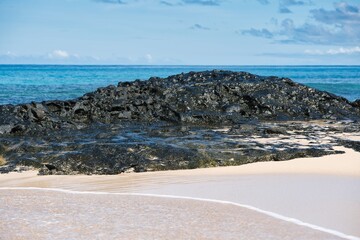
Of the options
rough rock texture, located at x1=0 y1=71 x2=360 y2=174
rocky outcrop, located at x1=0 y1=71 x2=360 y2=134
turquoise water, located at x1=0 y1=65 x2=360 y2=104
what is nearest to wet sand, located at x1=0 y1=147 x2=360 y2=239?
rough rock texture, located at x1=0 y1=71 x2=360 y2=174

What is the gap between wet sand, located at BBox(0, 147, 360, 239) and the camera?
20.5 feet

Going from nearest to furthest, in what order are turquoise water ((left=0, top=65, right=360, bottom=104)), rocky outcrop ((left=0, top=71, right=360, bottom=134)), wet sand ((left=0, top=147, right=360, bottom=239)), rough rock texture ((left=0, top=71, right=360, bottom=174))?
wet sand ((left=0, top=147, right=360, bottom=239)), rough rock texture ((left=0, top=71, right=360, bottom=174)), rocky outcrop ((left=0, top=71, right=360, bottom=134)), turquoise water ((left=0, top=65, right=360, bottom=104))

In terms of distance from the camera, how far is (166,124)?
54.7 feet

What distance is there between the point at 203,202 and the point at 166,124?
29.9 ft

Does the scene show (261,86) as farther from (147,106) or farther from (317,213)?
(317,213)

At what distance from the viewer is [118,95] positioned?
19422 mm

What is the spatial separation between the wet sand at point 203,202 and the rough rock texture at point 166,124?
28.7 inches

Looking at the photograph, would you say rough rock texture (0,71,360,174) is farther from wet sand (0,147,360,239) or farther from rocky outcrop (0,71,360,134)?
wet sand (0,147,360,239)

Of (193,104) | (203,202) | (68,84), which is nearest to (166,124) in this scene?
(193,104)

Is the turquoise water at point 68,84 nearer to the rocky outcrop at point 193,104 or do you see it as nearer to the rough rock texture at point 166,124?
the rocky outcrop at point 193,104

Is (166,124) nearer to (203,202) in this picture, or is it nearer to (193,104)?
(193,104)

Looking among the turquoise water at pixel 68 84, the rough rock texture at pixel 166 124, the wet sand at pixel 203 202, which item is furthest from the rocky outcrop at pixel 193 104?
the turquoise water at pixel 68 84

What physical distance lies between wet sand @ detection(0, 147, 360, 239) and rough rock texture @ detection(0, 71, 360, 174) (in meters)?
Answer: 0.73

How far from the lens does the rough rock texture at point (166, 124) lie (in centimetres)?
1117
